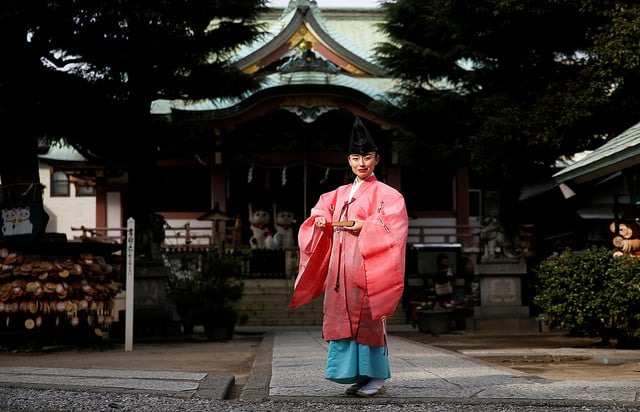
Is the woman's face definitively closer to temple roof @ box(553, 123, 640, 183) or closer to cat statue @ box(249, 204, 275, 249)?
temple roof @ box(553, 123, 640, 183)

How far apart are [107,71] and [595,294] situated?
840cm

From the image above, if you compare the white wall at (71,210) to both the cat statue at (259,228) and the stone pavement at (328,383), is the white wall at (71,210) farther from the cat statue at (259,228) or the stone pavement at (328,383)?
the stone pavement at (328,383)

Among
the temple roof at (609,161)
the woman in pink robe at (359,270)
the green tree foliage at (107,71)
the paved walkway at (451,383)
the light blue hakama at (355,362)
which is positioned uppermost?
the green tree foliage at (107,71)

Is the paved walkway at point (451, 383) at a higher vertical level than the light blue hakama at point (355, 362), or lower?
lower

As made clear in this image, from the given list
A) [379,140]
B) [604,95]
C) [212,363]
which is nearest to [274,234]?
[379,140]

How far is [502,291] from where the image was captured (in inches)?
728

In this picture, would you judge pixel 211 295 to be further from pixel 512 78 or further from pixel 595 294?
pixel 512 78

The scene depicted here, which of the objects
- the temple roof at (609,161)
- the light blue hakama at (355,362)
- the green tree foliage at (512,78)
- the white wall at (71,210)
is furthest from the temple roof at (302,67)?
the light blue hakama at (355,362)

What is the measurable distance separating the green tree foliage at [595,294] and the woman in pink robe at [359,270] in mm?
5326

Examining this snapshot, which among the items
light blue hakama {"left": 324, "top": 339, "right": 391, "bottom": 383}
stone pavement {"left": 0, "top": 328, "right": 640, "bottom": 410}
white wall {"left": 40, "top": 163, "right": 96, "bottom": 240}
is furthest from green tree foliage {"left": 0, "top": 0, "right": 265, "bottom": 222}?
white wall {"left": 40, "top": 163, "right": 96, "bottom": 240}

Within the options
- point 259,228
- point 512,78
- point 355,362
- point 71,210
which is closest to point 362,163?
point 355,362

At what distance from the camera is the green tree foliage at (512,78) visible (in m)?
14.8

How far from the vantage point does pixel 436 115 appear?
1903 centimetres

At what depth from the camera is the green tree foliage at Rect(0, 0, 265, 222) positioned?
12.6m
